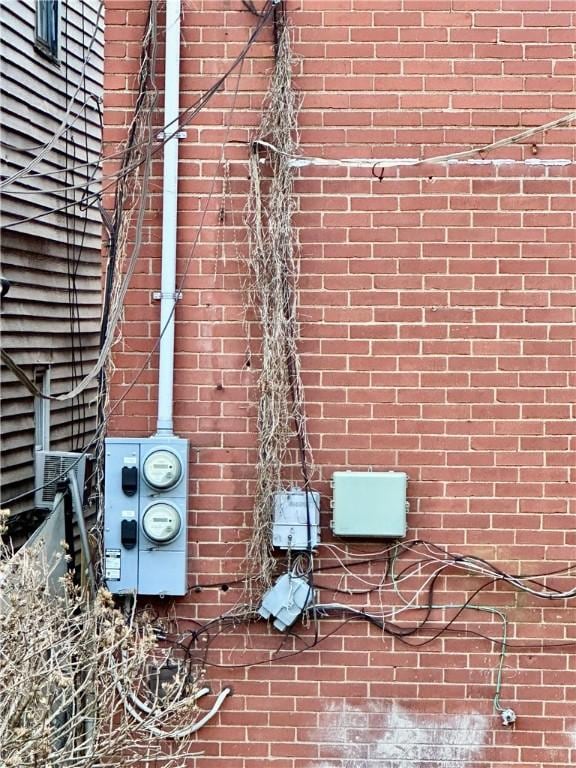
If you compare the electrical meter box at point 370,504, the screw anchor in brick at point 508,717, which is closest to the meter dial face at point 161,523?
the electrical meter box at point 370,504

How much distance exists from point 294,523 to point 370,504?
38 cm

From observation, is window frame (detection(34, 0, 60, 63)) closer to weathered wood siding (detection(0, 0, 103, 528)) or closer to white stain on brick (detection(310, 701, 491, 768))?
weathered wood siding (detection(0, 0, 103, 528))

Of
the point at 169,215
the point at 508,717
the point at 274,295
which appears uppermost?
the point at 169,215

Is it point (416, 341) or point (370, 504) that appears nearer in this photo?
point (370, 504)

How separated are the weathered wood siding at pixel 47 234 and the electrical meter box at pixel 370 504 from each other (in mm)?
3207

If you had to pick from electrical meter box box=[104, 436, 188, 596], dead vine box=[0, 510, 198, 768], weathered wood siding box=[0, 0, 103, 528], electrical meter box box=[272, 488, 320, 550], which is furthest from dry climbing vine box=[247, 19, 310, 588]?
weathered wood siding box=[0, 0, 103, 528]

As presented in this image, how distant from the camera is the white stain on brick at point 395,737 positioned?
4.42 m

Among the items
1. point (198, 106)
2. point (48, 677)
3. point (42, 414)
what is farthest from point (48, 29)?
point (48, 677)

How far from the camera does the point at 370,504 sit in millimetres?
4324

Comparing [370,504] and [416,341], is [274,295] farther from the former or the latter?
[370,504]

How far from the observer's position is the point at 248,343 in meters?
4.48

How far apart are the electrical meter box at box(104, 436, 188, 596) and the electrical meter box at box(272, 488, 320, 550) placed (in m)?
0.45

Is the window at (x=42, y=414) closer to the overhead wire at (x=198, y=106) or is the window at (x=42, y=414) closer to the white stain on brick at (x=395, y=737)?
the overhead wire at (x=198, y=106)

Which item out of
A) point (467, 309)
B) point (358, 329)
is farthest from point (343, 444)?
point (467, 309)
